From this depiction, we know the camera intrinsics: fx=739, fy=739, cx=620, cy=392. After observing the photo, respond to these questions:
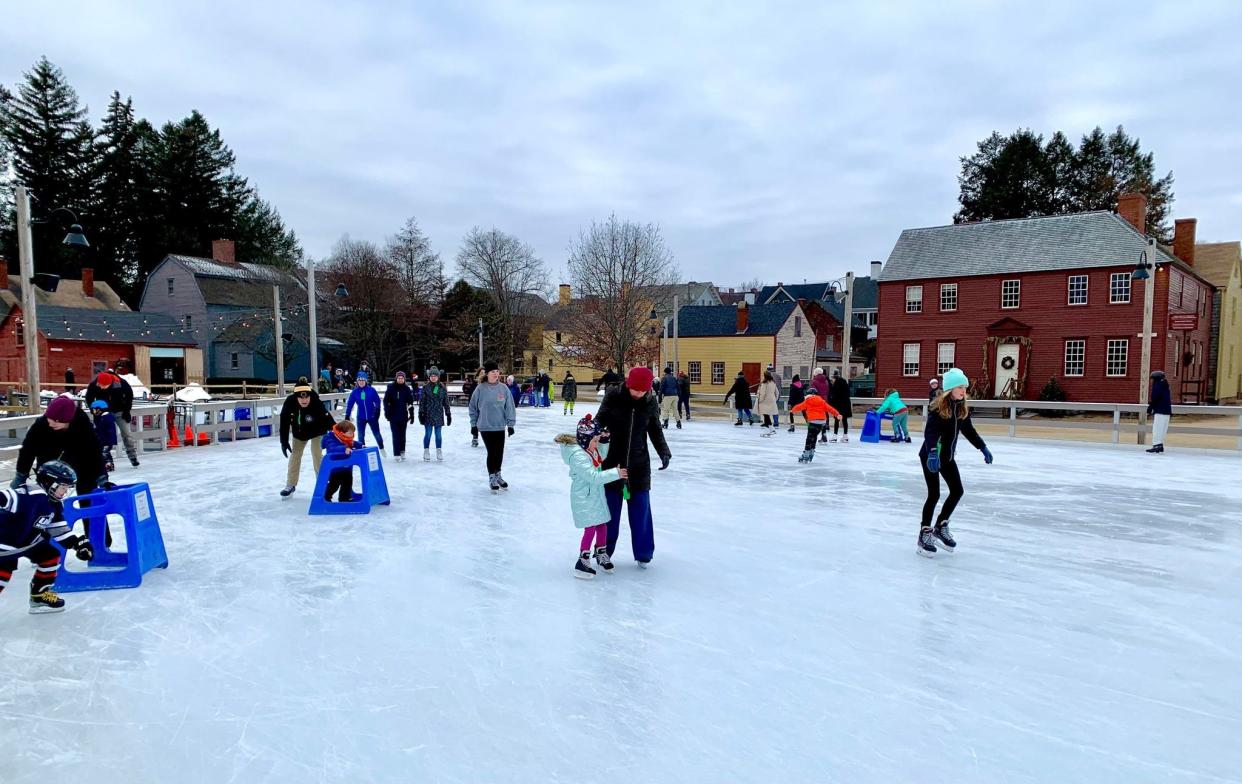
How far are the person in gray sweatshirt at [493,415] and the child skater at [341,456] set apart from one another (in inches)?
60.1

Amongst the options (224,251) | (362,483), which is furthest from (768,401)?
(224,251)

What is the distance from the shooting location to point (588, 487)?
211 inches

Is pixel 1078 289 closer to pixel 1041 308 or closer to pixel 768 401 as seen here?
pixel 1041 308

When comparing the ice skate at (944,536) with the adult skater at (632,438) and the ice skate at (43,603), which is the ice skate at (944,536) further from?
the ice skate at (43,603)

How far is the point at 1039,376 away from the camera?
93.2 ft

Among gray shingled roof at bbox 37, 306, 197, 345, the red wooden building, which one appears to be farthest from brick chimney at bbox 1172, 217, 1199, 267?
gray shingled roof at bbox 37, 306, 197, 345

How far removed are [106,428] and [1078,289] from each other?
30043 millimetres

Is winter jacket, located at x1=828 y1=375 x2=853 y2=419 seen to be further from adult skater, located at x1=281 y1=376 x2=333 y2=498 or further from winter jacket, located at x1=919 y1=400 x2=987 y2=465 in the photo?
adult skater, located at x1=281 y1=376 x2=333 y2=498

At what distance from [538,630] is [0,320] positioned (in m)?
44.8

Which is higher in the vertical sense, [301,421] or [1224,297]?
[1224,297]

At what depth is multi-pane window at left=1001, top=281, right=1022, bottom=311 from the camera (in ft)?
94.8

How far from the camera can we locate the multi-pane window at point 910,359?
1224 inches

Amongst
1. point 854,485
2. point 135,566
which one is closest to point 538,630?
point 135,566

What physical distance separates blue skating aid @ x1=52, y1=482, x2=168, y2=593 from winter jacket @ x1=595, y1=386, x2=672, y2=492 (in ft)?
11.2
